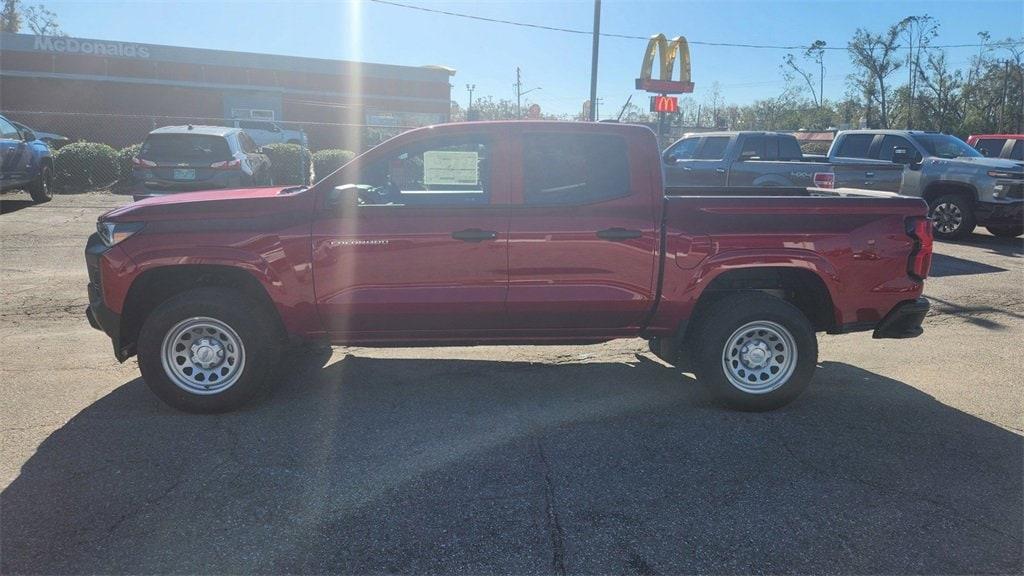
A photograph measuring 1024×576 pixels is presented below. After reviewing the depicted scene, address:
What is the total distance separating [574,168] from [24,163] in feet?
42.9

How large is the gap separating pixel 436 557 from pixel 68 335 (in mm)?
4964

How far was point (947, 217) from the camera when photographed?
1241 cm

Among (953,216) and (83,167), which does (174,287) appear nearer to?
(953,216)

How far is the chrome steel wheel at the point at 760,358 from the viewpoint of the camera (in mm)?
4539

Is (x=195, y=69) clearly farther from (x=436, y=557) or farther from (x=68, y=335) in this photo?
(x=436, y=557)

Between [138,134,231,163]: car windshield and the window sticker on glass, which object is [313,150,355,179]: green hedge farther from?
the window sticker on glass

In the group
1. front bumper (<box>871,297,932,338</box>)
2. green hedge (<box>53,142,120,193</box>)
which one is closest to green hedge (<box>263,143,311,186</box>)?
green hedge (<box>53,142,120,193</box>)

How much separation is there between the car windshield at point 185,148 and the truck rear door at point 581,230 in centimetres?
876

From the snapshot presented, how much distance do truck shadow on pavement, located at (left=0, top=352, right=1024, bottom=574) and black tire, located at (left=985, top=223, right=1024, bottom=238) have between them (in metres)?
9.37

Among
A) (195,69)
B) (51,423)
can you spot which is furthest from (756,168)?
(195,69)

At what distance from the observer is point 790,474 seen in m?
3.70

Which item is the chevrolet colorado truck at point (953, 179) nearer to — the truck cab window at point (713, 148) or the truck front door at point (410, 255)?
the truck cab window at point (713, 148)

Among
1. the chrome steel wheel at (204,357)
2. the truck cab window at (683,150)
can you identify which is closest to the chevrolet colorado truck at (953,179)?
the truck cab window at (683,150)

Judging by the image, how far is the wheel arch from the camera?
437cm
